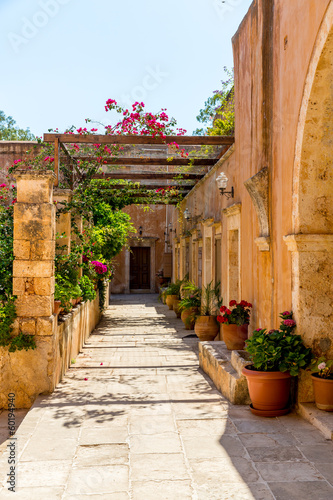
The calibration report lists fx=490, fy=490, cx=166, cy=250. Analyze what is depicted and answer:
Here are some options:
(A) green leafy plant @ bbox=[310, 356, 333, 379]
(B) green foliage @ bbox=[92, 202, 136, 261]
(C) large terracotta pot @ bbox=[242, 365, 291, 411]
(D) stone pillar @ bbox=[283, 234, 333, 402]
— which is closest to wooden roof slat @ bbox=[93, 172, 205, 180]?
(B) green foliage @ bbox=[92, 202, 136, 261]

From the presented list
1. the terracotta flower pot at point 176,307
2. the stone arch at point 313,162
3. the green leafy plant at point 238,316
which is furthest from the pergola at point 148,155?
the stone arch at point 313,162

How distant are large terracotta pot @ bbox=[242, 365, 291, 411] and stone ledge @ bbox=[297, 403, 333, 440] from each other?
20 centimetres

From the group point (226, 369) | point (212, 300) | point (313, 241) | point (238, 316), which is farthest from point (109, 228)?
point (313, 241)

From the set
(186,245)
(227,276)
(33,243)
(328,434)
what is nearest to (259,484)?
(328,434)

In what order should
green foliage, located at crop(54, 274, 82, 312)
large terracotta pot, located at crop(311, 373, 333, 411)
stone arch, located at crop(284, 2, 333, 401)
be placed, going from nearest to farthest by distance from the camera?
1. large terracotta pot, located at crop(311, 373, 333, 411)
2. stone arch, located at crop(284, 2, 333, 401)
3. green foliage, located at crop(54, 274, 82, 312)

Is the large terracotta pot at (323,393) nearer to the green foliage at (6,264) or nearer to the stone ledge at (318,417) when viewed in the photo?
the stone ledge at (318,417)

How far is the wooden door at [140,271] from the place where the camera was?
79.0 ft

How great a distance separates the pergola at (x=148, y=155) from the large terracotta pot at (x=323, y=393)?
15.8 ft

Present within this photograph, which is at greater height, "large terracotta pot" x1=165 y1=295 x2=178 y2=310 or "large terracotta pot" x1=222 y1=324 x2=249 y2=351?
"large terracotta pot" x1=222 y1=324 x2=249 y2=351

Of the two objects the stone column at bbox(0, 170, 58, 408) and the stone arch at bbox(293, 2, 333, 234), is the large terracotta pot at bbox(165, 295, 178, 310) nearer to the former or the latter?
the stone column at bbox(0, 170, 58, 408)

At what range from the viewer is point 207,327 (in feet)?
30.9

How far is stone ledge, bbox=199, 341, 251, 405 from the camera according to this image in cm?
520

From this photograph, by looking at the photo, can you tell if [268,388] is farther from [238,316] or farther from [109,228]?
[109,228]

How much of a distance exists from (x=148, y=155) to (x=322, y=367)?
6.45 metres
